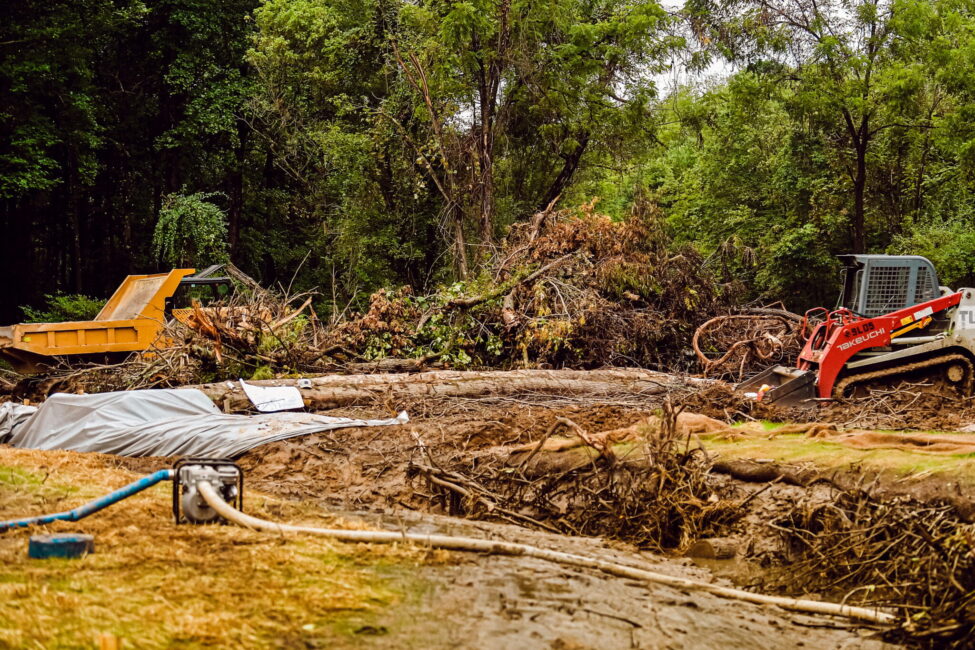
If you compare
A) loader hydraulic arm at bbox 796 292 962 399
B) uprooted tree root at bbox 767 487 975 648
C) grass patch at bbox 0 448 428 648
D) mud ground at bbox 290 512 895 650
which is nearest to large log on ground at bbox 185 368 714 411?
loader hydraulic arm at bbox 796 292 962 399

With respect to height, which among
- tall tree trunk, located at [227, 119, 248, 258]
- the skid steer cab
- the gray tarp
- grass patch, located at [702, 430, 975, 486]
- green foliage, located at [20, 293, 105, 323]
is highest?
tall tree trunk, located at [227, 119, 248, 258]

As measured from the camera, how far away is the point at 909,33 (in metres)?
21.4

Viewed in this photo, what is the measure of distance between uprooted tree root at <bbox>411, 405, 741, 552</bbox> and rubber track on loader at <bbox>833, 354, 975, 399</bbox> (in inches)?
221

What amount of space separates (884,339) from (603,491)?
7206mm

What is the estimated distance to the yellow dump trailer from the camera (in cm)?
1390

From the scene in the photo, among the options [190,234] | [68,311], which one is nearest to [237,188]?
[190,234]

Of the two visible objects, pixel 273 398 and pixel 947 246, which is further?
pixel 947 246

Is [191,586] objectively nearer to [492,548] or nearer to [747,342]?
[492,548]

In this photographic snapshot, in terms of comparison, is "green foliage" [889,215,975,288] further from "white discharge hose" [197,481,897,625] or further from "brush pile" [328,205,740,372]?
"white discharge hose" [197,481,897,625]

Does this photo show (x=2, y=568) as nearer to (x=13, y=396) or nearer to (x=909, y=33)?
(x=13, y=396)

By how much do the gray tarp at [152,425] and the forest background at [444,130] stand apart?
10333mm

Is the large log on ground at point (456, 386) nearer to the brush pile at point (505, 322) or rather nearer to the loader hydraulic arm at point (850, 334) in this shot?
the brush pile at point (505, 322)

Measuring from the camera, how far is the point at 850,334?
1220cm

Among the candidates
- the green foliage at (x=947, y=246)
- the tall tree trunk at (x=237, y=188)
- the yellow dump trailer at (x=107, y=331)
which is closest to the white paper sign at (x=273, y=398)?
the yellow dump trailer at (x=107, y=331)
